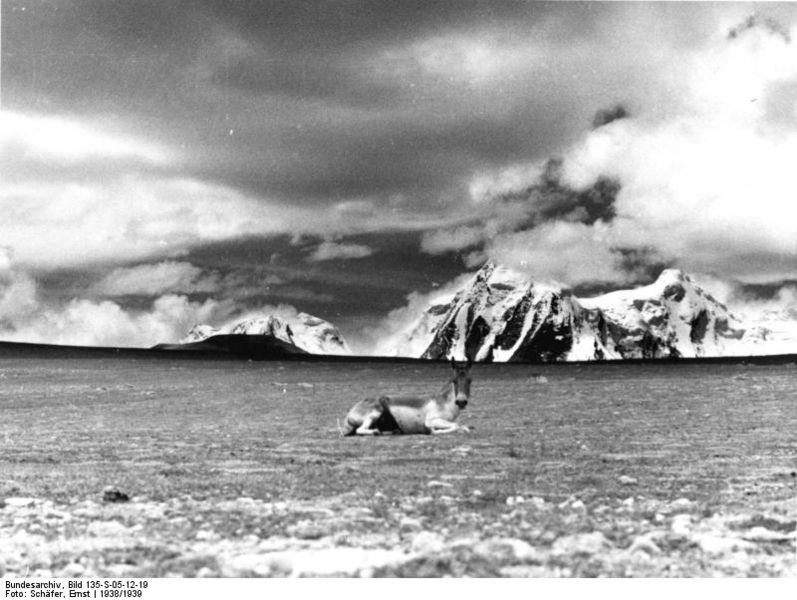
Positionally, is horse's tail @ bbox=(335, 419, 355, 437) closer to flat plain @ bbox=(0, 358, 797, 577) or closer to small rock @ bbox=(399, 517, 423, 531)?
flat plain @ bbox=(0, 358, 797, 577)

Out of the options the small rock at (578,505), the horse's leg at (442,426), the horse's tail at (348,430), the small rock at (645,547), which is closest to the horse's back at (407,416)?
the horse's leg at (442,426)

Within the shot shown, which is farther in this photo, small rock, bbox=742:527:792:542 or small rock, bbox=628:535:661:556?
small rock, bbox=742:527:792:542

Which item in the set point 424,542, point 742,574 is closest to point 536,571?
point 424,542

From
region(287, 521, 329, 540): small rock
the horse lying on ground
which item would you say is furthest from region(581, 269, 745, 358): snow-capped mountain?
region(287, 521, 329, 540): small rock

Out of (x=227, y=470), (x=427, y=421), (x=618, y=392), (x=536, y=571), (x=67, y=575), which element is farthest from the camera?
(x=618, y=392)

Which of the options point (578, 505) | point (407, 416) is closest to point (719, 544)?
point (578, 505)

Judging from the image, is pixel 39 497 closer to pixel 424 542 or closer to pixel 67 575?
pixel 67 575
